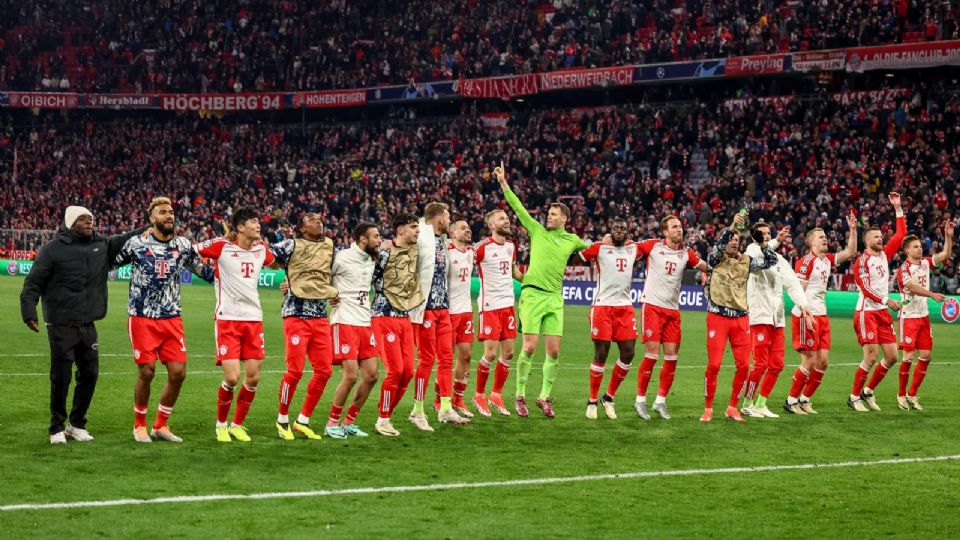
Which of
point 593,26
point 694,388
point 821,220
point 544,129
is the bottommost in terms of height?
point 694,388

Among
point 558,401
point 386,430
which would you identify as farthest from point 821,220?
point 386,430

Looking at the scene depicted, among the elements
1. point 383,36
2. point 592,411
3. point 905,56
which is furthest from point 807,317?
point 383,36

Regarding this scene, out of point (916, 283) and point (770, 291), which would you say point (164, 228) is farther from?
point (916, 283)

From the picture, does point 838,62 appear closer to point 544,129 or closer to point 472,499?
point 544,129

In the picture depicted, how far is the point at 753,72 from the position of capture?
4400 centimetres

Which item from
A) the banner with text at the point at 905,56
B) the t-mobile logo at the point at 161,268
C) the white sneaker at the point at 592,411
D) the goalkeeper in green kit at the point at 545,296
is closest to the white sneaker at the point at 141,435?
the t-mobile logo at the point at 161,268

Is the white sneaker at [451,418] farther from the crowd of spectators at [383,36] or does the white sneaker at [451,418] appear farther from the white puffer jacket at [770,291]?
the crowd of spectators at [383,36]

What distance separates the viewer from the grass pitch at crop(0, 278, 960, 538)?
8391 mm

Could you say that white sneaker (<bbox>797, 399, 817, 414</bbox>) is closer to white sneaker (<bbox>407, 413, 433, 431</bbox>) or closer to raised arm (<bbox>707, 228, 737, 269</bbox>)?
raised arm (<bbox>707, 228, 737, 269</bbox>)

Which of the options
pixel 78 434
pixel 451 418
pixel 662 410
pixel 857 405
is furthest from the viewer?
pixel 857 405

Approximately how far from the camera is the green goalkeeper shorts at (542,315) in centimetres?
1422

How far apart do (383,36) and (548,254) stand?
46.0m

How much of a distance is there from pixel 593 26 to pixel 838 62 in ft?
39.5

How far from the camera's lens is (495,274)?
46.9 ft
